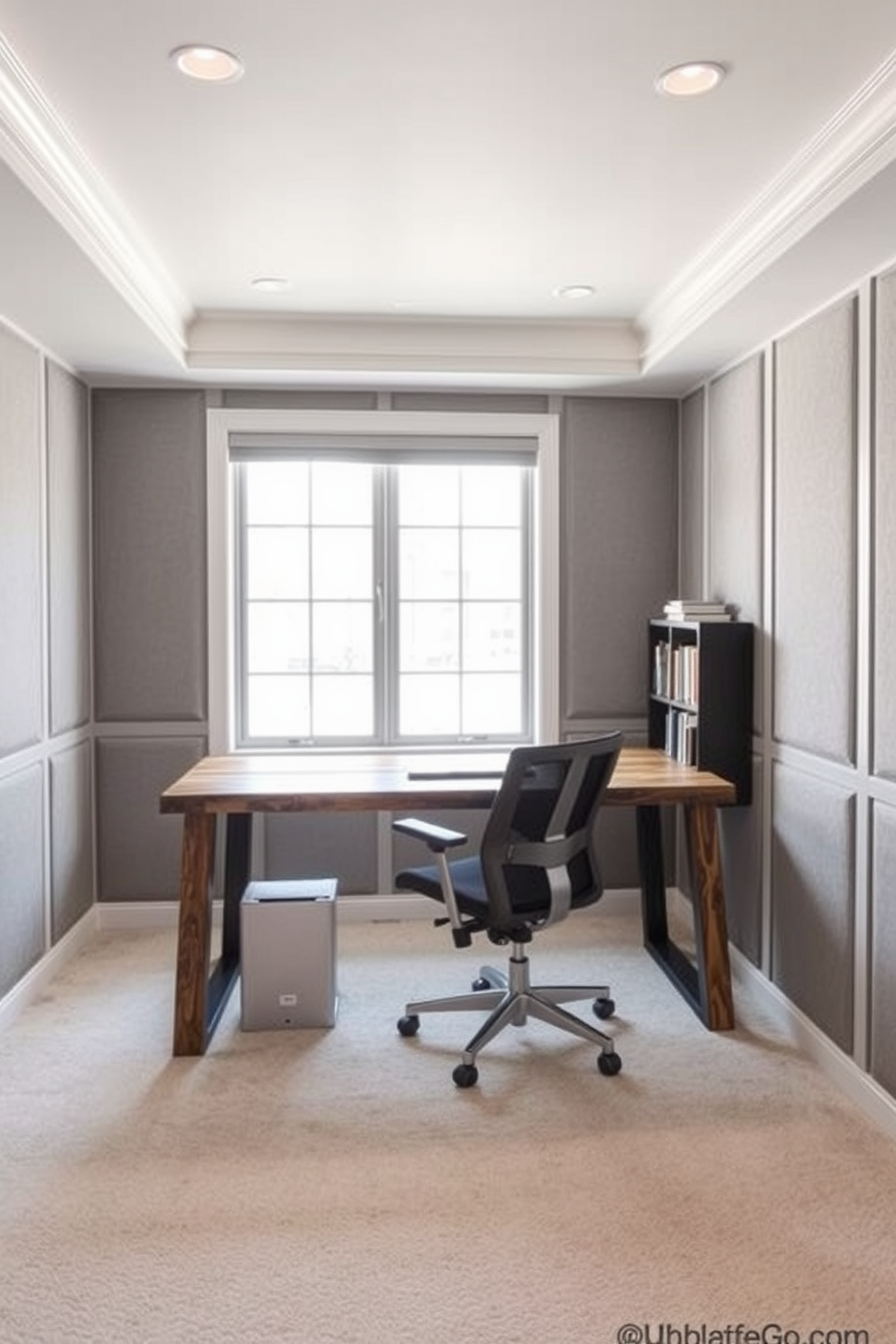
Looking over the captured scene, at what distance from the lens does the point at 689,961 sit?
11.5 ft

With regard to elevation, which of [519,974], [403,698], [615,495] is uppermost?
[615,495]

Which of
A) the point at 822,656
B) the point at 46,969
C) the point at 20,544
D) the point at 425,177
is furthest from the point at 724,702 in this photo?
the point at 46,969

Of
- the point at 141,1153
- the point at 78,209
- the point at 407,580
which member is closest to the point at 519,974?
the point at 141,1153

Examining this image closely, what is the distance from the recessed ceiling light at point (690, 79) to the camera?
195 cm

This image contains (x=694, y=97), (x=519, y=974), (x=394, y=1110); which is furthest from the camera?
(x=519, y=974)

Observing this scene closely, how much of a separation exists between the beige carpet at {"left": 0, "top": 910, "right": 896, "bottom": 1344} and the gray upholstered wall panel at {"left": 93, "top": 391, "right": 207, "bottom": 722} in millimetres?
1397

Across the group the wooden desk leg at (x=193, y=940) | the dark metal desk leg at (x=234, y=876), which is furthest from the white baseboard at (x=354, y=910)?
the wooden desk leg at (x=193, y=940)

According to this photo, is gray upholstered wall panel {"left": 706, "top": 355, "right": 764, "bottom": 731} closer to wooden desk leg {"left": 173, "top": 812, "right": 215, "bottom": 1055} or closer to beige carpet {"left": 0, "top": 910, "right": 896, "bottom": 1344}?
beige carpet {"left": 0, "top": 910, "right": 896, "bottom": 1344}

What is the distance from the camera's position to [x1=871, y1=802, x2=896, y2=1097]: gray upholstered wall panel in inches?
95.2

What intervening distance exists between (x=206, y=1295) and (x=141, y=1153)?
22.4 inches

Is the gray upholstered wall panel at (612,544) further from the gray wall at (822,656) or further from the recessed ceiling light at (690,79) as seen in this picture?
the recessed ceiling light at (690,79)

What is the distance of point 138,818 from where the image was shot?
4.01m

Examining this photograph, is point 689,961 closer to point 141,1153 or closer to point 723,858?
point 723,858

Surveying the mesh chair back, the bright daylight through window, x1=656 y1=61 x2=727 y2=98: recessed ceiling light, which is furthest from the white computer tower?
x1=656 y1=61 x2=727 y2=98: recessed ceiling light
